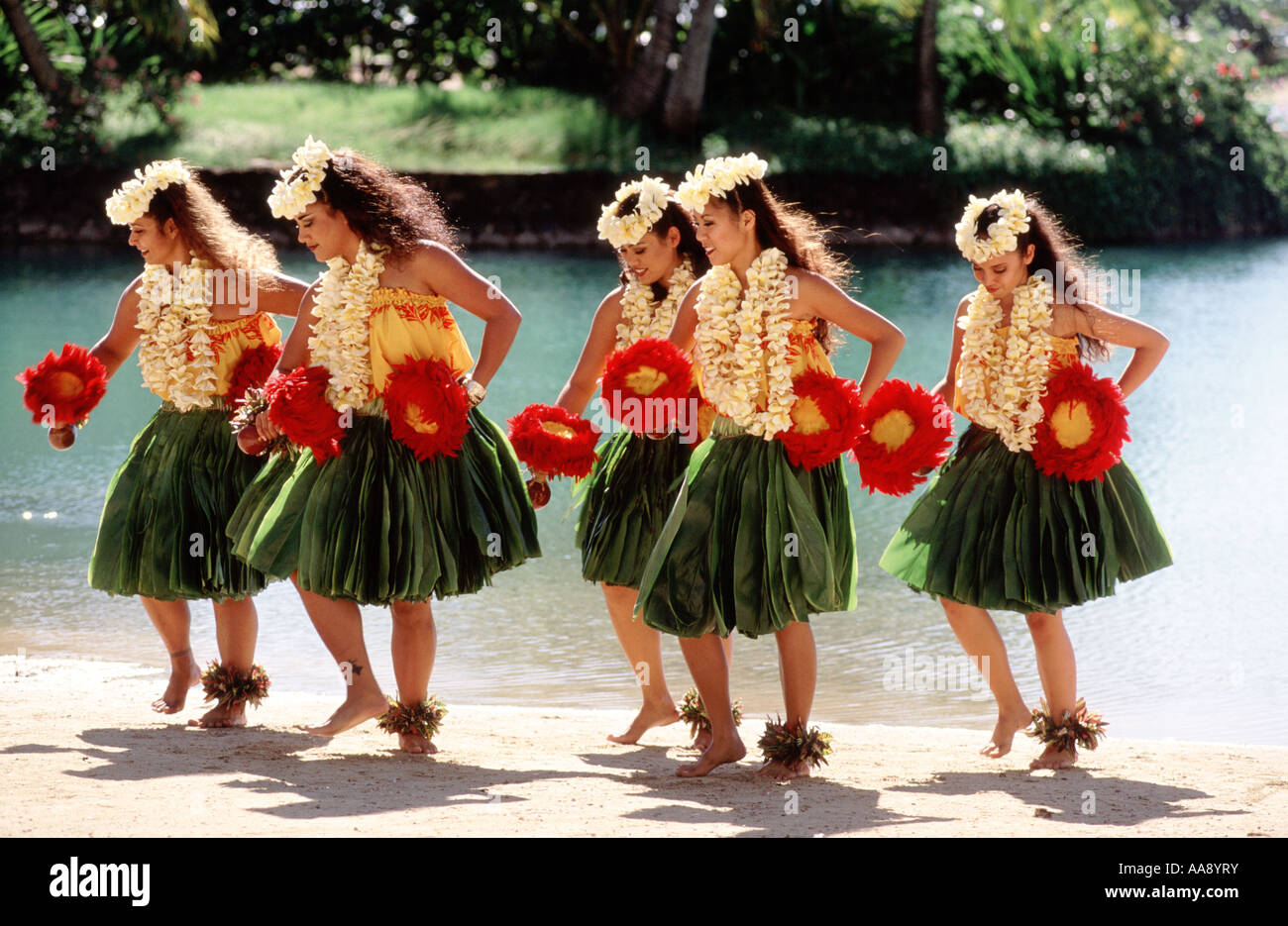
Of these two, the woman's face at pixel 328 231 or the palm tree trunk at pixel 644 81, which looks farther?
the palm tree trunk at pixel 644 81

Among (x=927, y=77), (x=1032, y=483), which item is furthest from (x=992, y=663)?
(x=927, y=77)

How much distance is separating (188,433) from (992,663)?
7.18ft

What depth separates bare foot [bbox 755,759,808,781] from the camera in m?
3.80

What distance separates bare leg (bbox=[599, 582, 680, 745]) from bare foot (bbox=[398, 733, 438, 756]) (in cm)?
55

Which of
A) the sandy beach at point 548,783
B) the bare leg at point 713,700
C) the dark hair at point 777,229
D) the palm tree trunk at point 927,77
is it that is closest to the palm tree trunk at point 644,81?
the palm tree trunk at point 927,77

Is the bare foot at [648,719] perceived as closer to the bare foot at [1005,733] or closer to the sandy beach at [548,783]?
the sandy beach at [548,783]

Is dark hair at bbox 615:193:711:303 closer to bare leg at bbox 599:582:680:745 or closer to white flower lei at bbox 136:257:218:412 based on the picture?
bare leg at bbox 599:582:680:745

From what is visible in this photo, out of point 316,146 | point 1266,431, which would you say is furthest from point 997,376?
point 1266,431

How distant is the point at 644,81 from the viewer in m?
20.2

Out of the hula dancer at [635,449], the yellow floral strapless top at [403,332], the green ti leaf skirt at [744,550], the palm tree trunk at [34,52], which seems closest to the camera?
the green ti leaf skirt at [744,550]

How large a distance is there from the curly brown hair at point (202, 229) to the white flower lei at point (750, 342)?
4.34 ft

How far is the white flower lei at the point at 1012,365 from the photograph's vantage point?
4113 mm

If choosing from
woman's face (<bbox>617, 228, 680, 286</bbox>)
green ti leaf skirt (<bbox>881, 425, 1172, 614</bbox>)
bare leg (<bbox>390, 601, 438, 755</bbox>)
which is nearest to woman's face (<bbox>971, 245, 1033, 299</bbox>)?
green ti leaf skirt (<bbox>881, 425, 1172, 614</bbox>)

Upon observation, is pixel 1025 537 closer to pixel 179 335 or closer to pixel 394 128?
pixel 179 335
